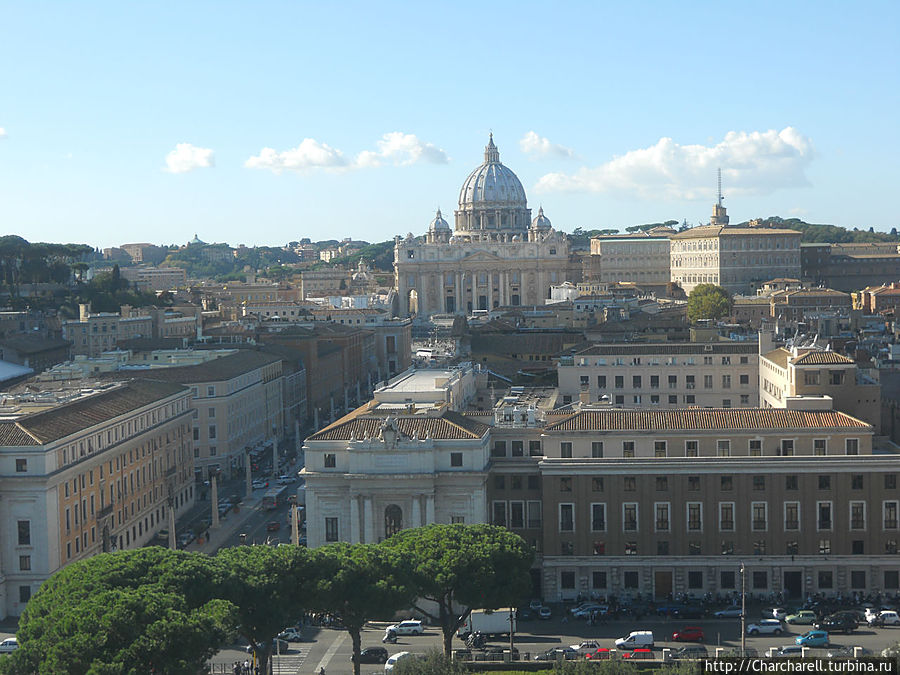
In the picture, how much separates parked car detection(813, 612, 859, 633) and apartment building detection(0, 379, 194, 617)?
Answer: 68.4 ft

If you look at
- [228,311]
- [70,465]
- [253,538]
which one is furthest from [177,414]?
[228,311]

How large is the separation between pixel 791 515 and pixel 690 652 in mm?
7732

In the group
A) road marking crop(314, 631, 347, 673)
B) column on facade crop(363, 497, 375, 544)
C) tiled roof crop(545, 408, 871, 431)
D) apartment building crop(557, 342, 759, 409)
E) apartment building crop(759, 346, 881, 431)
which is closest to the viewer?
road marking crop(314, 631, 347, 673)

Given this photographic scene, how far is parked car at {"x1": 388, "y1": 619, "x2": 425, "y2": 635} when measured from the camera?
37281mm

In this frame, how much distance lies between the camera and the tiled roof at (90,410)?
42.8 metres

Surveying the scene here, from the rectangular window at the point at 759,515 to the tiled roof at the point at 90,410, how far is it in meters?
19.7

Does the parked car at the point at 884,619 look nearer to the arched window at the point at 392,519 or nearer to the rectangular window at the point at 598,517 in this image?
the rectangular window at the point at 598,517

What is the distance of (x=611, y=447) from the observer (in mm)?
41156

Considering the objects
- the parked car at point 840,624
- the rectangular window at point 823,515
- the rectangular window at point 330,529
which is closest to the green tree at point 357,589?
the rectangular window at point 330,529

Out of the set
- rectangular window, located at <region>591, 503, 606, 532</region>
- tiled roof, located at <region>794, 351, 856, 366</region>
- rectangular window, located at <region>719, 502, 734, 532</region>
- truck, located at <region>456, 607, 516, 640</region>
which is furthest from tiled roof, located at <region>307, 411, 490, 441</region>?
tiled roof, located at <region>794, 351, 856, 366</region>

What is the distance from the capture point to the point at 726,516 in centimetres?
4075

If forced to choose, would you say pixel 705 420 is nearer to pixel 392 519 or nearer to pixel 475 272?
pixel 392 519

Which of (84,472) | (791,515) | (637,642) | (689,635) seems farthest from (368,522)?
(791,515)

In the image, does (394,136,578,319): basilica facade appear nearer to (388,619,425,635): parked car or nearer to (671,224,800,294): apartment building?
(671,224,800,294): apartment building
